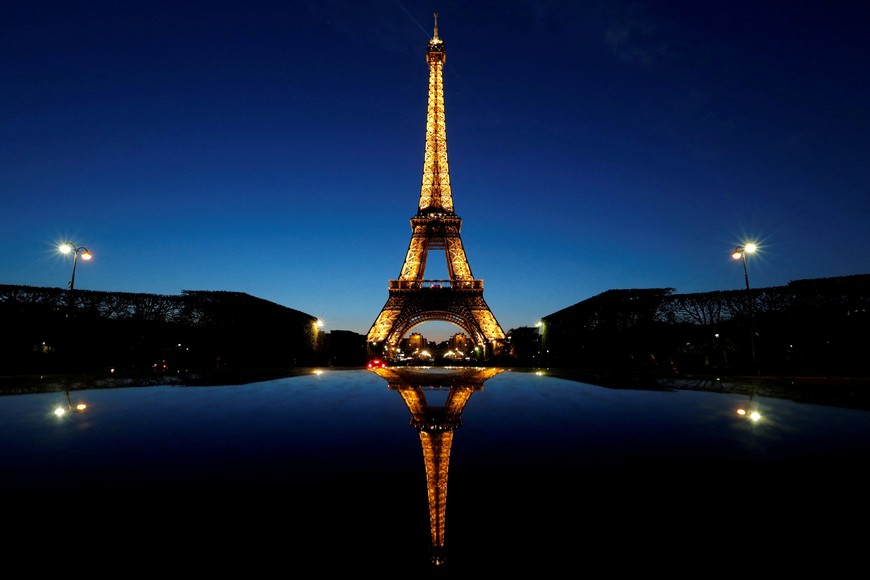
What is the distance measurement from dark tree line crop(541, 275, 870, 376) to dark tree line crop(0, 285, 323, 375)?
26715 millimetres

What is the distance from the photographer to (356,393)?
36.3 feet

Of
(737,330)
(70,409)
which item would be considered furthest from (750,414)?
(737,330)

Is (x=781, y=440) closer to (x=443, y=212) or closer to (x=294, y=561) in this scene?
(x=294, y=561)

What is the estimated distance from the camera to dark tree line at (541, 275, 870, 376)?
848 inches

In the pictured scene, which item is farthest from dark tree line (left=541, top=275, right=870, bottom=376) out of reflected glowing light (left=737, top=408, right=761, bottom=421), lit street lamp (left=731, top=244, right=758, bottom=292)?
reflected glowing light (left=737, top=408, right=761, bottom=421)

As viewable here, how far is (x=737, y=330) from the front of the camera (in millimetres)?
25203

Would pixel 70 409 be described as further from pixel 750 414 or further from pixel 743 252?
pixel 743 252

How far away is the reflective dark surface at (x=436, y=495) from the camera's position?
8.45 ft

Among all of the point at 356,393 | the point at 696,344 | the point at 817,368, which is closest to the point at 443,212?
the point at 696,344

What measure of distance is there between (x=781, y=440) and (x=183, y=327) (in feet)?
107

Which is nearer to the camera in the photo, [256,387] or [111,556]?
[111,556]

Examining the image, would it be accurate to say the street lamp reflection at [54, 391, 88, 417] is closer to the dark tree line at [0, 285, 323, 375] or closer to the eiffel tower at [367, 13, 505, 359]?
the dark tree line at [0, 285, 323, 375]

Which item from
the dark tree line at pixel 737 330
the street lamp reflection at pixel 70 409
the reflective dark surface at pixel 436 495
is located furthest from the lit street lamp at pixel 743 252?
the street lamp reflection at pixel 70 409

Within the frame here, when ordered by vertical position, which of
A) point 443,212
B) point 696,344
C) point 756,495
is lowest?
point 756,495
